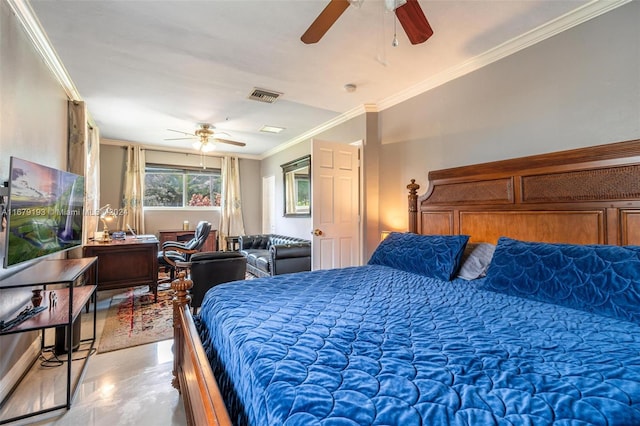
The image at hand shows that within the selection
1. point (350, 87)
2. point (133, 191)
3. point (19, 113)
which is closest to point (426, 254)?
point (350, 87)

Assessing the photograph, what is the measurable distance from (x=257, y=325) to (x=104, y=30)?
8.45 feet

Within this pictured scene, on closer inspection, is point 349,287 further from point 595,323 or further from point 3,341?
point 3,341

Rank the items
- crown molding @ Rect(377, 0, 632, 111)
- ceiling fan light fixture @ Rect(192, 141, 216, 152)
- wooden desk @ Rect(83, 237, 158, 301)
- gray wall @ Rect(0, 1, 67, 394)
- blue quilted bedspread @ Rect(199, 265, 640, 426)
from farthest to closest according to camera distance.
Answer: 1. ceiling fan light fixture @ Rect(192, 141, 216, 152)
2. wooden desk @ Rect(83, 237, 158, 301)
3. crown molding @ Rect(377, 0, 632, 111)
4. gray wall @ Rect(0, 1, 67, 394)
5. blue quilted bedspread @ Rect(199, 265, 640, 426)

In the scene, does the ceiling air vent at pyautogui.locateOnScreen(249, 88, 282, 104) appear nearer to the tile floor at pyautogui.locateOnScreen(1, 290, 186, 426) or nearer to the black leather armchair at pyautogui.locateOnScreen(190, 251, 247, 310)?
the black leather armchair at pyautogui.locateOnScreen(190, 251, 247, 310)

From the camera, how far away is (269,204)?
22.7ft

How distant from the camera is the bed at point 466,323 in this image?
74 cm

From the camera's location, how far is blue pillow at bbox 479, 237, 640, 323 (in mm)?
1399

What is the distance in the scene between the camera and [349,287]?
1.92 meters

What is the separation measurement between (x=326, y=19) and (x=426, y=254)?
1.78m

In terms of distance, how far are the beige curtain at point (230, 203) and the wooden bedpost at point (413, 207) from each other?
465cm

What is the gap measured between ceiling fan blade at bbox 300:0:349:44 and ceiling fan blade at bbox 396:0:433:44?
31 centimetres

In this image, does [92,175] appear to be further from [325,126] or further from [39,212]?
[325,126]

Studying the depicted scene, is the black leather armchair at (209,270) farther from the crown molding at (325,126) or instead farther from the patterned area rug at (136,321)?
the crown molding at (325,126)

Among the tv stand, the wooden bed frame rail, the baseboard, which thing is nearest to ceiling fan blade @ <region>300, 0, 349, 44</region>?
the wooden bed frame rail
